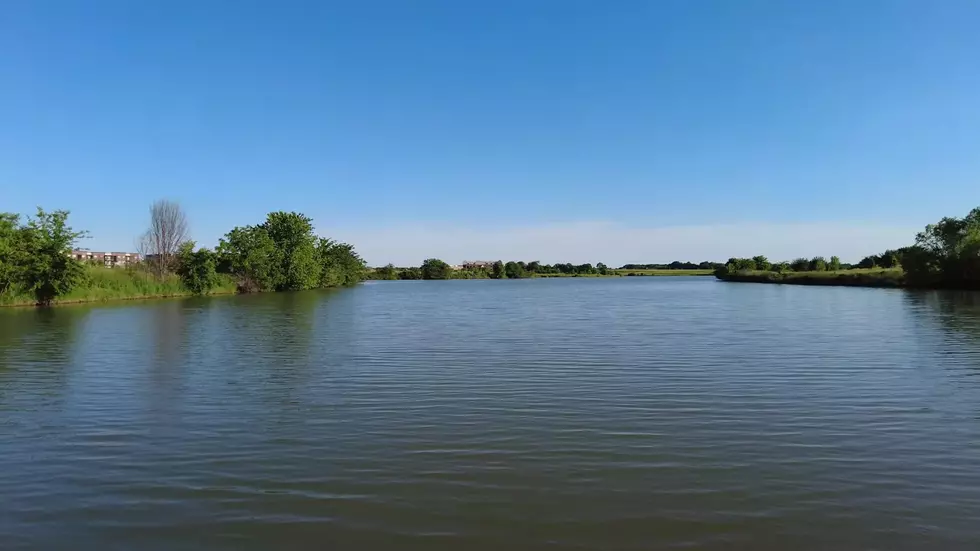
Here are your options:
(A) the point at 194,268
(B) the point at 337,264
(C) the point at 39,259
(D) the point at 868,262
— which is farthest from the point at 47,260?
(D) the point at 868,262

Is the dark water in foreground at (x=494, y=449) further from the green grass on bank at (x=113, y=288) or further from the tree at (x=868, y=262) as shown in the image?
the tree at (x=868, y=262)

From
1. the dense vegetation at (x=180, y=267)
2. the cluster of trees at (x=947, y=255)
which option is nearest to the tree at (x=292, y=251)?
the dense vegetation at (x=180, y=267)

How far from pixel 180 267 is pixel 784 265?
4068 inches

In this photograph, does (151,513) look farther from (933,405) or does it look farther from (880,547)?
(933,405)

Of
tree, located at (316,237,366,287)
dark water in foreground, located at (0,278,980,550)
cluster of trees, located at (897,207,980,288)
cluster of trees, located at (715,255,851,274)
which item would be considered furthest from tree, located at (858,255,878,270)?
dark water in foreground, located at (0,278,980,550)

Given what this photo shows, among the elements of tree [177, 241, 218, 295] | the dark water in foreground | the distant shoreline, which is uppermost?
tree [177, 241, 218, 295]

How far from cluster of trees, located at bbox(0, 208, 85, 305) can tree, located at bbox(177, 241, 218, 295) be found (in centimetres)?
1719

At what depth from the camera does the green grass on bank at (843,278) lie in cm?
7069

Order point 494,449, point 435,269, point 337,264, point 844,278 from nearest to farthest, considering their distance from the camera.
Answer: point 494,449 → point 844,278 → point 337,264 → point 435,269

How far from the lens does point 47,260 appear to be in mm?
42156

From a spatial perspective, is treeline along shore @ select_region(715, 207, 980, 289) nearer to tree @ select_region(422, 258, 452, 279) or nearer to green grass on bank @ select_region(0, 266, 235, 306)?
green grass on bank @ select_region(0, 266, 235, 306)

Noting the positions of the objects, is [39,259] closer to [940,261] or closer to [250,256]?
[250,256]

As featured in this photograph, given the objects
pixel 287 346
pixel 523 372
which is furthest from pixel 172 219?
pixel 523 372

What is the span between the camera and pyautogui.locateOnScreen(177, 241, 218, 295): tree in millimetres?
62281
